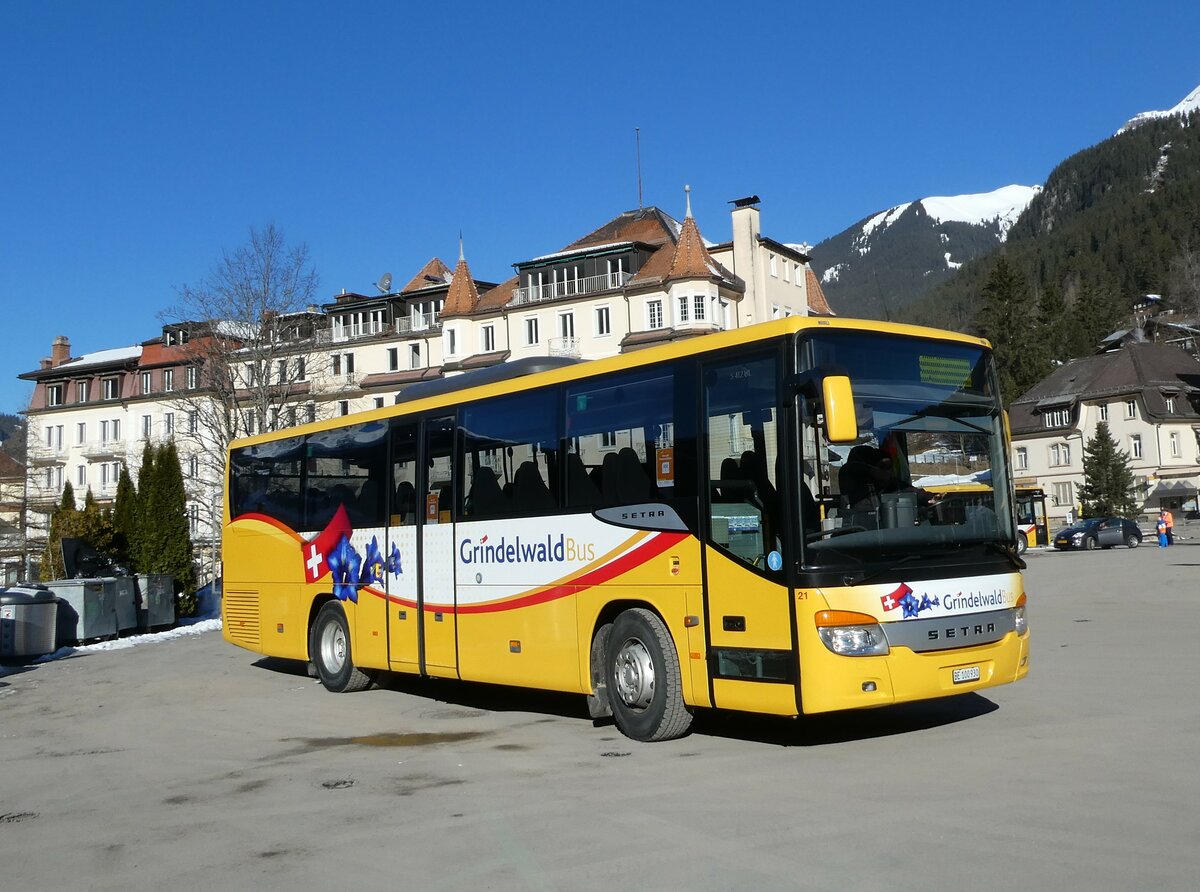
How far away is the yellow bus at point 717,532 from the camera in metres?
8.82

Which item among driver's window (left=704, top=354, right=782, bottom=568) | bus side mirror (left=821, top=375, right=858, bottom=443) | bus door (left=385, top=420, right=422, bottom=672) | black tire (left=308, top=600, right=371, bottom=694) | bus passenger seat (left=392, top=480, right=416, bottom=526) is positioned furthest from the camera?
black tire (left=308, top=600, right=371, bottom=694)

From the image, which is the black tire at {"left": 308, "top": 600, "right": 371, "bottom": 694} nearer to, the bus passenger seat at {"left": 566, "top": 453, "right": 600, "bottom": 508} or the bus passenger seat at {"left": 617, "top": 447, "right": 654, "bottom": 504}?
the bus passenger seat at {"left": 566, "top": 453, "right": 600, "bottom": 508}

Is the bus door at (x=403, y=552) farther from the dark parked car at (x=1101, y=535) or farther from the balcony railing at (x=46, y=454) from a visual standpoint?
the balcony railing at (x=46, y=454)

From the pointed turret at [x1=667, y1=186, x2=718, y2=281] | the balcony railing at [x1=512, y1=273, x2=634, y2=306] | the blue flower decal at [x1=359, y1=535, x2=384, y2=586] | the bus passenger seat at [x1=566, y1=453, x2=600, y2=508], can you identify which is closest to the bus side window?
the bus passenger seat at [x1=566, y1=453, x2=600, y2=508]

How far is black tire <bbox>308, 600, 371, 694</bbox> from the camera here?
15070 millimetres

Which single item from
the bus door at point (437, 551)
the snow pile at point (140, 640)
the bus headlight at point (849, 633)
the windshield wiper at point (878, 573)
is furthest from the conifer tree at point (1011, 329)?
the bus headlight at point (849, 633)

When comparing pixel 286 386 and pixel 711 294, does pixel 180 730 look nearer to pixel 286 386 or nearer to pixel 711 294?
pixel 286 386

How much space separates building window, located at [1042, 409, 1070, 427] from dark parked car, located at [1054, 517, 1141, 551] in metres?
31.2

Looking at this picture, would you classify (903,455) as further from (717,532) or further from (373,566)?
(373,566)

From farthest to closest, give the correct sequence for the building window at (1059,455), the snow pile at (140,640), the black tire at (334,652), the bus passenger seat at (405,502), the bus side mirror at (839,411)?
the building window at (1059,455) → the snow pile at (140,640) → the black tire at (334,652) → the bus passenger seat at (405,502) → the bus side mirror at (839,411)

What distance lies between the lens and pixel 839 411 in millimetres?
8281

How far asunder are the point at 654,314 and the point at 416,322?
18733 millimetres

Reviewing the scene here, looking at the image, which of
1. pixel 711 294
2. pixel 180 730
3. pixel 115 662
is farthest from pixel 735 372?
pixel 711 294

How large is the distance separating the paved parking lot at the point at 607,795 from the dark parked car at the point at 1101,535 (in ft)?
146
